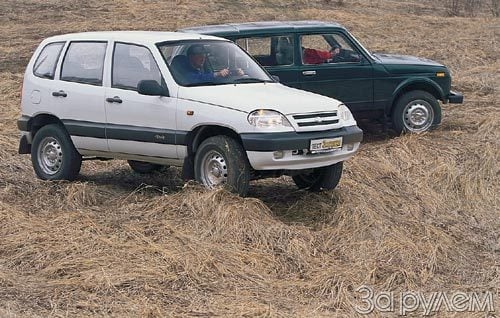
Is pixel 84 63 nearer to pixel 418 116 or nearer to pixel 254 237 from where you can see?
pixel 254 237

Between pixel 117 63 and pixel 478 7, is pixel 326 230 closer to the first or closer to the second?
pixel 117 63

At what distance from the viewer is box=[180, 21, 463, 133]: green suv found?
11.5 m

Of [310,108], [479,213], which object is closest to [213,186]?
[310,108]

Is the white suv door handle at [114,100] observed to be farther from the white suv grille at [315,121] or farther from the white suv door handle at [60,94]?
the white suv grille at [315,121]

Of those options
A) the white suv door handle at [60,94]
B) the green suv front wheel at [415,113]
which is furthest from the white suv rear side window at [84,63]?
the green suv front wheel at [415,113]

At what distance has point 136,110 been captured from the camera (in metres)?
8.53

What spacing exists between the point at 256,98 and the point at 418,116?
4782 mm

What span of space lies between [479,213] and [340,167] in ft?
4.95

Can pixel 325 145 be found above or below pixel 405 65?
below

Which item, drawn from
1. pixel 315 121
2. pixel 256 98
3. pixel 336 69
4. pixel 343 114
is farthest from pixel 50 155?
pixel 336 69

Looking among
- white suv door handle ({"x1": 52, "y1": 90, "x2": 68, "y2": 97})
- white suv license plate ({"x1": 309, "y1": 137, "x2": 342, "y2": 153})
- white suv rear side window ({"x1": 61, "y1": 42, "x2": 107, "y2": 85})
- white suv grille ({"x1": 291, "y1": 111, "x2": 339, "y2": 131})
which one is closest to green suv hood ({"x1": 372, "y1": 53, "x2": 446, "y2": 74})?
white suv grille ({"x1": 291, "y1": 111, "x2": 339, "y2": 131})

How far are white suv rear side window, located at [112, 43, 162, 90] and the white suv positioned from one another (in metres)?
0.01

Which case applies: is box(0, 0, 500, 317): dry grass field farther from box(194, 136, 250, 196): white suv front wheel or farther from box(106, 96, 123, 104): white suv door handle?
box(106, 96, 123, 104): white suv door handle

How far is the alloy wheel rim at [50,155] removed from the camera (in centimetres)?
938
